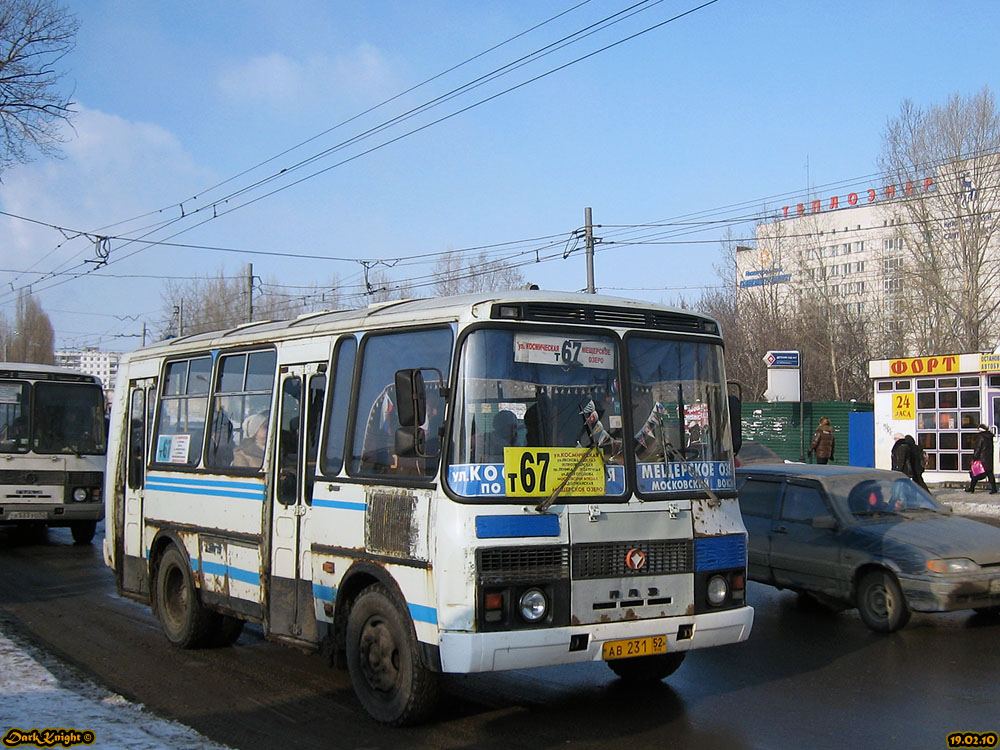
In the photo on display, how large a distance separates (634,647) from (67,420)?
44.7 feet

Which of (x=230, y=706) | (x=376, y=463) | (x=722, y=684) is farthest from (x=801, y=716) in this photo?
(x=230, y=706)

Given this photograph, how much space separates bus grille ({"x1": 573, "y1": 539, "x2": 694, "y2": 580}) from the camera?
6145mm

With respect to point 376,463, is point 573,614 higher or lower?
lower

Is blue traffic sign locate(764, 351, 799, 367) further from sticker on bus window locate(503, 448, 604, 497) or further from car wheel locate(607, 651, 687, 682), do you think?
sticker on bus window locate(503, 448, 604, 497)

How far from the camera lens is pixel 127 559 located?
10391 mm

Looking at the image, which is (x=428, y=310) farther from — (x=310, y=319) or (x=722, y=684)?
(x=722, y=684)

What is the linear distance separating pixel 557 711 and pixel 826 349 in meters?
47.5

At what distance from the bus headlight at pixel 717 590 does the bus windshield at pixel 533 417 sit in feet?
3.08

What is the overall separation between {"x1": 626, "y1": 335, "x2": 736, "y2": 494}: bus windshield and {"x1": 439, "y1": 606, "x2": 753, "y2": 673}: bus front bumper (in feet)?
2.81

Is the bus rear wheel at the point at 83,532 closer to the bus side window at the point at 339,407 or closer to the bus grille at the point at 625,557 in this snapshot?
the bus side window at the point at 339,407

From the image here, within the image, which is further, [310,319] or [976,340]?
[976,340]

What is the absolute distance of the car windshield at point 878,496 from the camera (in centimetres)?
1032

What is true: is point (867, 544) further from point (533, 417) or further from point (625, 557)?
point (533, 417)

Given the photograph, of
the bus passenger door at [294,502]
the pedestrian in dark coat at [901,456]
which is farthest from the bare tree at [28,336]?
the bus passenger door at [294,502]
